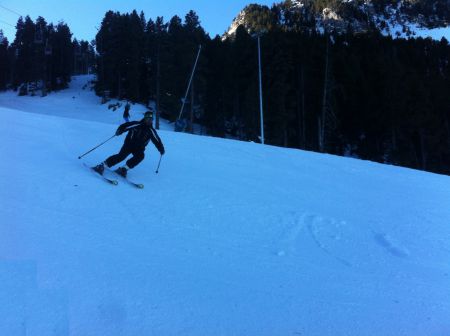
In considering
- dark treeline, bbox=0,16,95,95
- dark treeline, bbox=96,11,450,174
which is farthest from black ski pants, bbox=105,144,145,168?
dark treeline, bbox=0,16,95,95

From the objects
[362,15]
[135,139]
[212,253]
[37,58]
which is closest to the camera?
[212,253]

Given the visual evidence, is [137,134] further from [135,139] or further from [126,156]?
[126,156]

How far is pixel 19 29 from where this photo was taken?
7869cm

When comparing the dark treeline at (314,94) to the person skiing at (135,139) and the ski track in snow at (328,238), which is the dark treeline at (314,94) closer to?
the person skiing at (135,139)

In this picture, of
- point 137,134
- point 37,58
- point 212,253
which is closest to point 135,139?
point 137,134

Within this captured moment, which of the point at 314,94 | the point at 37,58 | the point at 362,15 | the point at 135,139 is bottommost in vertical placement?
the point at 135,139

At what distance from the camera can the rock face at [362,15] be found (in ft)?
403

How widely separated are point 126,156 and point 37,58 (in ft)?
208

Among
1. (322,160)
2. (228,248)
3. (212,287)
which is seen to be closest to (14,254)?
(212,287)

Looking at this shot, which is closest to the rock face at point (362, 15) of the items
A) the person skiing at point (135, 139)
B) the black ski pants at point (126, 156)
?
the person skiing at point (135, 139)

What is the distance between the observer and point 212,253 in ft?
17.4

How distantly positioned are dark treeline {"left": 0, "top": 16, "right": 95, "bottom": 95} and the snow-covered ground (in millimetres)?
57338

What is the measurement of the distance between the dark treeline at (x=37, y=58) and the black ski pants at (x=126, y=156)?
5592 centimetres

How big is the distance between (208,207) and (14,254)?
11.9 ft
